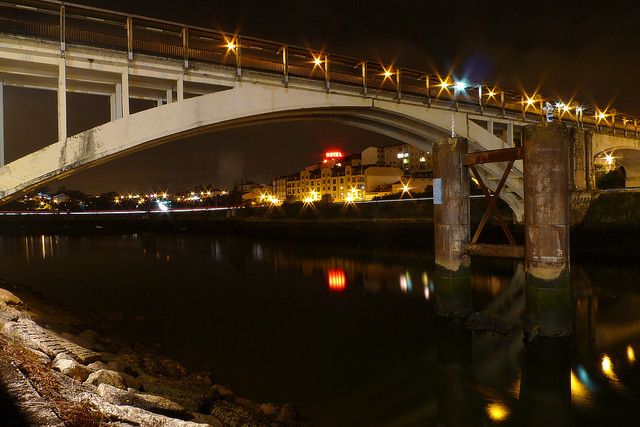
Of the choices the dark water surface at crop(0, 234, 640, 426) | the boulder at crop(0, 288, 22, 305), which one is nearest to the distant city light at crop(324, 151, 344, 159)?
the dark water surface at crop(0, 234, 640, 426)

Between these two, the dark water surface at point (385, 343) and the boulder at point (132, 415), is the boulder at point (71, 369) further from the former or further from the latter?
the dark water surface at point (385, 343)

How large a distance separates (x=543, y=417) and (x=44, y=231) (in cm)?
8973

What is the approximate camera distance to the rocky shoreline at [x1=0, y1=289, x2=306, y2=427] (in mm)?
4434

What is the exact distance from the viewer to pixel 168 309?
637 inches

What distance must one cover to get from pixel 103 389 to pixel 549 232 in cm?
926

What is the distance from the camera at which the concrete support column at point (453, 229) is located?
12.3m

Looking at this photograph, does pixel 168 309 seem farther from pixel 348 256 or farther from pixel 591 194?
pixel 591 194

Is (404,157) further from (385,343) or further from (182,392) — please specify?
(182,392)

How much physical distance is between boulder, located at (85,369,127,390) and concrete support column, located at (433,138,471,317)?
347 inches

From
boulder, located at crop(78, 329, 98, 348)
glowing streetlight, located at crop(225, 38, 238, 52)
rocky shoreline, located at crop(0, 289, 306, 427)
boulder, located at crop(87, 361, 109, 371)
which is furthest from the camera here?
glowing streetlight, located at crop(225, 38, 238, 52)

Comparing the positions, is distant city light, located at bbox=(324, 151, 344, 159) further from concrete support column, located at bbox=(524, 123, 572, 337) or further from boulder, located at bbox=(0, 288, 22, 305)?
boulder, located at bbox=(0, 288, 22, 305)

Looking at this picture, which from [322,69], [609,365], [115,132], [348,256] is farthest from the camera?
[348,256]

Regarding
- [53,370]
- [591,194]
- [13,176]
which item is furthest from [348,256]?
[53,370]

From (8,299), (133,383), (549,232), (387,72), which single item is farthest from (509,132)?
(133,383)
